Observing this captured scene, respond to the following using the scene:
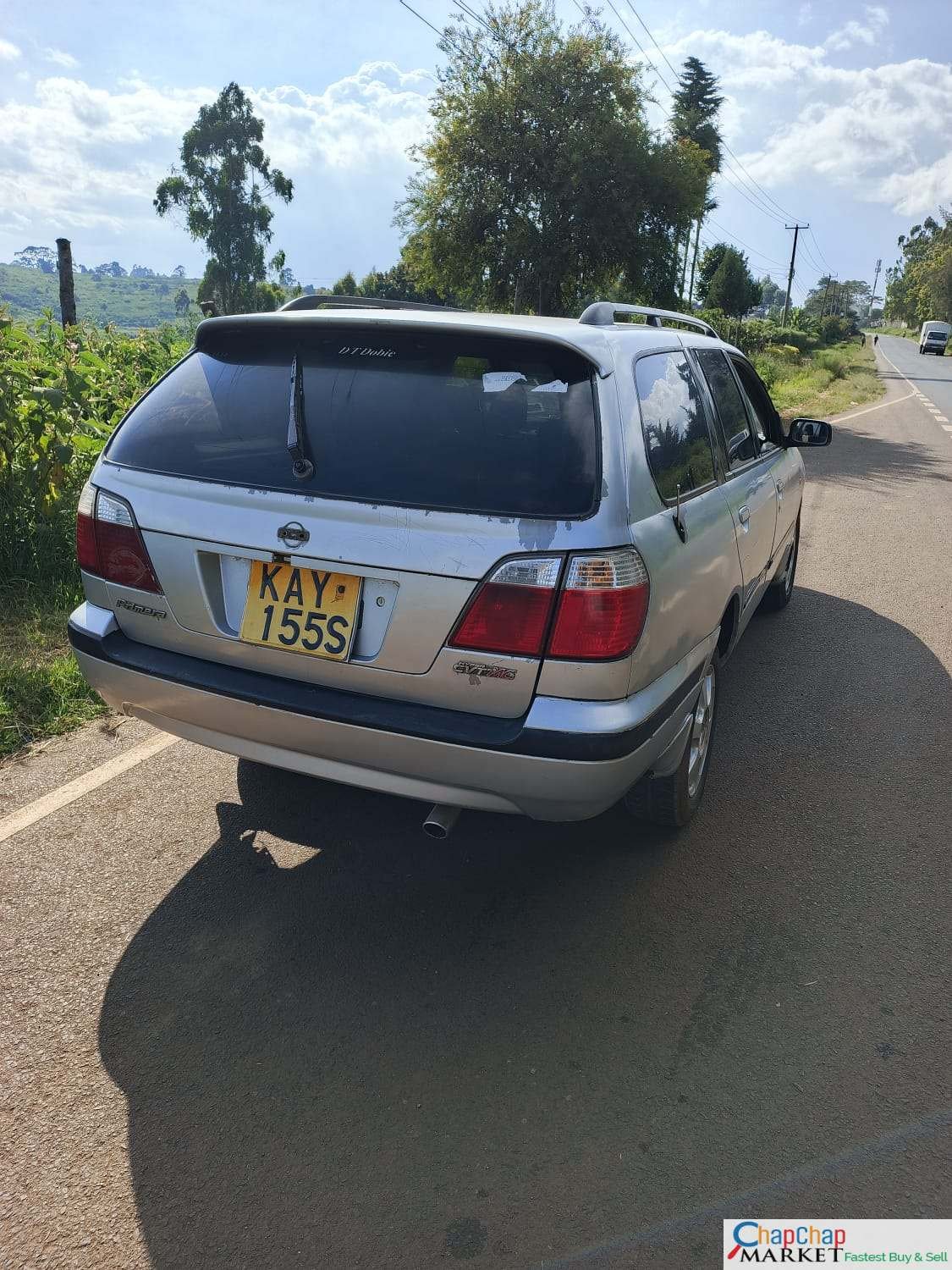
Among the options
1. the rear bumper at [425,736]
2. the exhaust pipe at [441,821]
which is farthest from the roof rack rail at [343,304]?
the exhaust pipe at [441,821]

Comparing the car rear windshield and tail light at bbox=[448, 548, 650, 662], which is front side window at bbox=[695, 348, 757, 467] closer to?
the car rear windshield

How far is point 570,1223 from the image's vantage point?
196 centimetres

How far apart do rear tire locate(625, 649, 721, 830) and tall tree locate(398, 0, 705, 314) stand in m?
18.4

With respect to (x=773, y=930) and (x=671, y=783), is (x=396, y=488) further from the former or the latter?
(x=773, y=930)

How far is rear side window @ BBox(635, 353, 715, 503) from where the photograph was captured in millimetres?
2836

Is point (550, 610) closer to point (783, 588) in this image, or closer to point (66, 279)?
point (783, 588)

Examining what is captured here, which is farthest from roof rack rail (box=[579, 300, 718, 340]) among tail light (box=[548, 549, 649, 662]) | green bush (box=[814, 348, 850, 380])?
green bush (box=[814, 348, 850, 380])

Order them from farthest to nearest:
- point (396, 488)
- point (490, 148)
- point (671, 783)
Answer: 1. point (490, 148)
2. point (671, 783)
3. point (396, 488)

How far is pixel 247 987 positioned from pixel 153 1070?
1.15ft

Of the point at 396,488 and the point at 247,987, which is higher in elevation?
the point at 396,488

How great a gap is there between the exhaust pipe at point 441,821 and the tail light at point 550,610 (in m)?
0.53

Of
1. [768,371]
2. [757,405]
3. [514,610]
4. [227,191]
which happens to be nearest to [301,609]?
[514,610]

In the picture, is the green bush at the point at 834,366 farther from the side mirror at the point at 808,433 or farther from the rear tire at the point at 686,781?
the rear tire at the point at 686,781

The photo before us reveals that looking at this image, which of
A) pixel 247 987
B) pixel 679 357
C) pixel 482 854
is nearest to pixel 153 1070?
pixel 247 987
